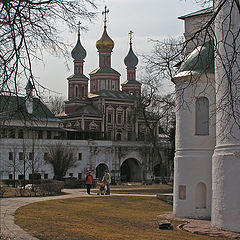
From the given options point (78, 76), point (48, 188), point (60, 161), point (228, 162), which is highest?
point (78, 76)

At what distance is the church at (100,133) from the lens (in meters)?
57.8

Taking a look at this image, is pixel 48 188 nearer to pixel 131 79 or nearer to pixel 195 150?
pixel 195 150

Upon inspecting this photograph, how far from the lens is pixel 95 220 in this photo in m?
18.3

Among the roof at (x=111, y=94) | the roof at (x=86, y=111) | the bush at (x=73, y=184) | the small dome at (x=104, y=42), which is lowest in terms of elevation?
the bush at (x=73, y=184)

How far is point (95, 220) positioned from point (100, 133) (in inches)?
1977

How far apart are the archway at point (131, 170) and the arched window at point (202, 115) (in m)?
46.9

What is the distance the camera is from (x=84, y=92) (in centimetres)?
7381

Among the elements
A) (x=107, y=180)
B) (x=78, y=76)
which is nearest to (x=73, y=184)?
(x=107, y=180)

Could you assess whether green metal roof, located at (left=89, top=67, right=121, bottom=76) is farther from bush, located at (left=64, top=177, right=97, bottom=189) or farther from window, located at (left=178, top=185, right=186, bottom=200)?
window, located at (left=178, top=185, right=186, bottom=200)

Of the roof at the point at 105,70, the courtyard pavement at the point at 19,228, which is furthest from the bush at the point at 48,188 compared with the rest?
the roof at the point at 105,70

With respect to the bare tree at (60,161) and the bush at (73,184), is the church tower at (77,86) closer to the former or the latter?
the bare tree at (60,161)

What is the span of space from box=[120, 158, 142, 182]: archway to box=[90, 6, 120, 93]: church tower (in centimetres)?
1196

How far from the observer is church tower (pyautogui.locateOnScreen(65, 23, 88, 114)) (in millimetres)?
72688

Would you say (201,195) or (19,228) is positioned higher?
(201,195)
